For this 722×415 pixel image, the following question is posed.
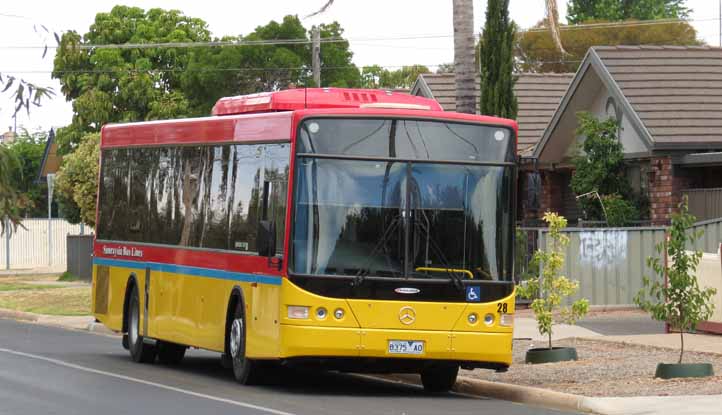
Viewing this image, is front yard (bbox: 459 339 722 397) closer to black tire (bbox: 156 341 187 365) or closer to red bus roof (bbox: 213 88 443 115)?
red bus roof (bbox: 213 88 443 115)

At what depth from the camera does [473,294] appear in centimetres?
1712

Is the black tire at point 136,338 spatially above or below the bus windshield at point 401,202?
below

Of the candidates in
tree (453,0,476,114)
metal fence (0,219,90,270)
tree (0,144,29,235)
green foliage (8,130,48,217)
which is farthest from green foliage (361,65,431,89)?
tree (0,144,29,235)

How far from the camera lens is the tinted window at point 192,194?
1792cm

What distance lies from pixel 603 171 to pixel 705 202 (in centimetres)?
242

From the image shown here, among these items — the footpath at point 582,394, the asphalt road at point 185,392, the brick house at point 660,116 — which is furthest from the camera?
the brick house at point 660,116

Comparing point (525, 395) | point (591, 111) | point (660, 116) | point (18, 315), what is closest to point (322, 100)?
point (525, 395)

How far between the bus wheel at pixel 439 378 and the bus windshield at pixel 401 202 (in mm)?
1575

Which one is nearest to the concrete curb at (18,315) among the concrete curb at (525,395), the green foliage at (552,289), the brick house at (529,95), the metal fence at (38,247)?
the brick house at (529,95)

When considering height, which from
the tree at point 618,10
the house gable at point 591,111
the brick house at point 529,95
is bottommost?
the house gable at point 591,111

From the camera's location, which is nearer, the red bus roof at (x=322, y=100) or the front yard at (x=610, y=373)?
the front yard at (x=610, y=373)

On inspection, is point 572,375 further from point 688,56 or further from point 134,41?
point 134,41

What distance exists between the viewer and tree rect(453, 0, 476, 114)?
83.8 ft

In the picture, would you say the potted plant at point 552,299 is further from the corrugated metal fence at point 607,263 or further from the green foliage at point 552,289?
the corrugated metal fence at point 607,263
